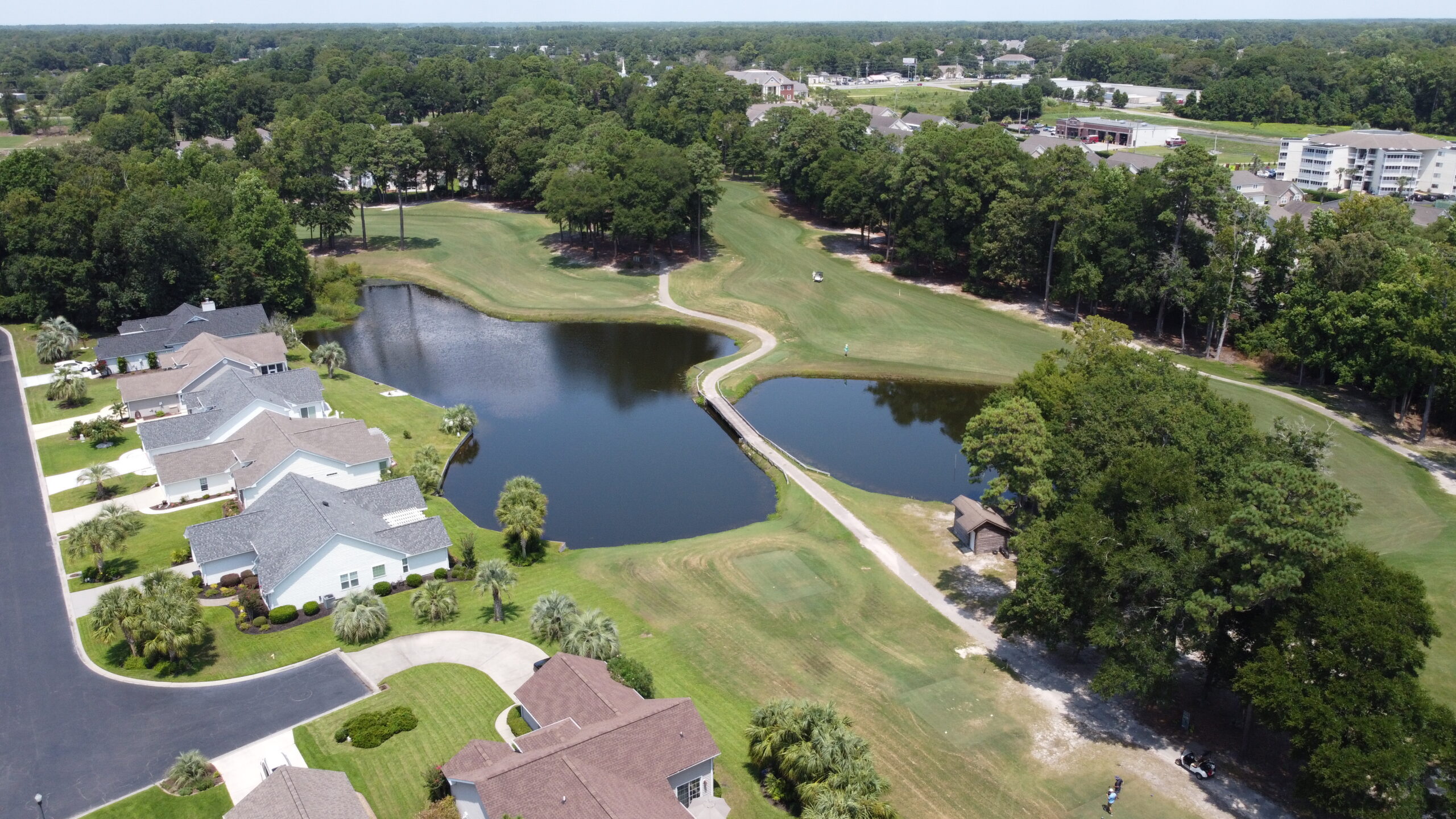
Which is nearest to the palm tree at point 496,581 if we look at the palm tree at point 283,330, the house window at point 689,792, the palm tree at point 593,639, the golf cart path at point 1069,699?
the palm tree at point 593,639

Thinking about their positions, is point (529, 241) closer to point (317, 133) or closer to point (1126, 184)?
point (317, 133)

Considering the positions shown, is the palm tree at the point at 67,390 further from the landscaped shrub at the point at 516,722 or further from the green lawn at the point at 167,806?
the landscaped shrub at the point at 516,722

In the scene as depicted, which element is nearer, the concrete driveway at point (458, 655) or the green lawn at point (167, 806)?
the green lawn at point (167, 806)

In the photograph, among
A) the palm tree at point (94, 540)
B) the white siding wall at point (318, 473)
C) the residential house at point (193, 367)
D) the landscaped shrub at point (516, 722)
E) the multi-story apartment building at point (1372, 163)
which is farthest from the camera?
the multi-story apartment building at point (1372, 163)

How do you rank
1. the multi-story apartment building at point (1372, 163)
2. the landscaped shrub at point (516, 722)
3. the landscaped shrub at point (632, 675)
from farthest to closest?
the multi-story apartment building at point (1372, 163) < the landscaped shrub at point (632, 675) < the landscaped shrub at point (516, 722)

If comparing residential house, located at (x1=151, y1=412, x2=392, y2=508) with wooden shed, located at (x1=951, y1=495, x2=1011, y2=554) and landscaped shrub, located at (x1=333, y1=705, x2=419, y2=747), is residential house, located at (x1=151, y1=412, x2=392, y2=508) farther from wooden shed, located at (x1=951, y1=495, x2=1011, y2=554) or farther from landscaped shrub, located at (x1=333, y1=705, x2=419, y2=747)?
wooden shed, located at (x1=951, y1=495, x2=1011, y2=554)

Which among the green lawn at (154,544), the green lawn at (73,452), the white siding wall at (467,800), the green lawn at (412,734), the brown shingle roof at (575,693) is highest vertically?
the brown shingle roof at (575,693)

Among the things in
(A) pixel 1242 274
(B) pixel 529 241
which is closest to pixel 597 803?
(A) pixel 1242 274
